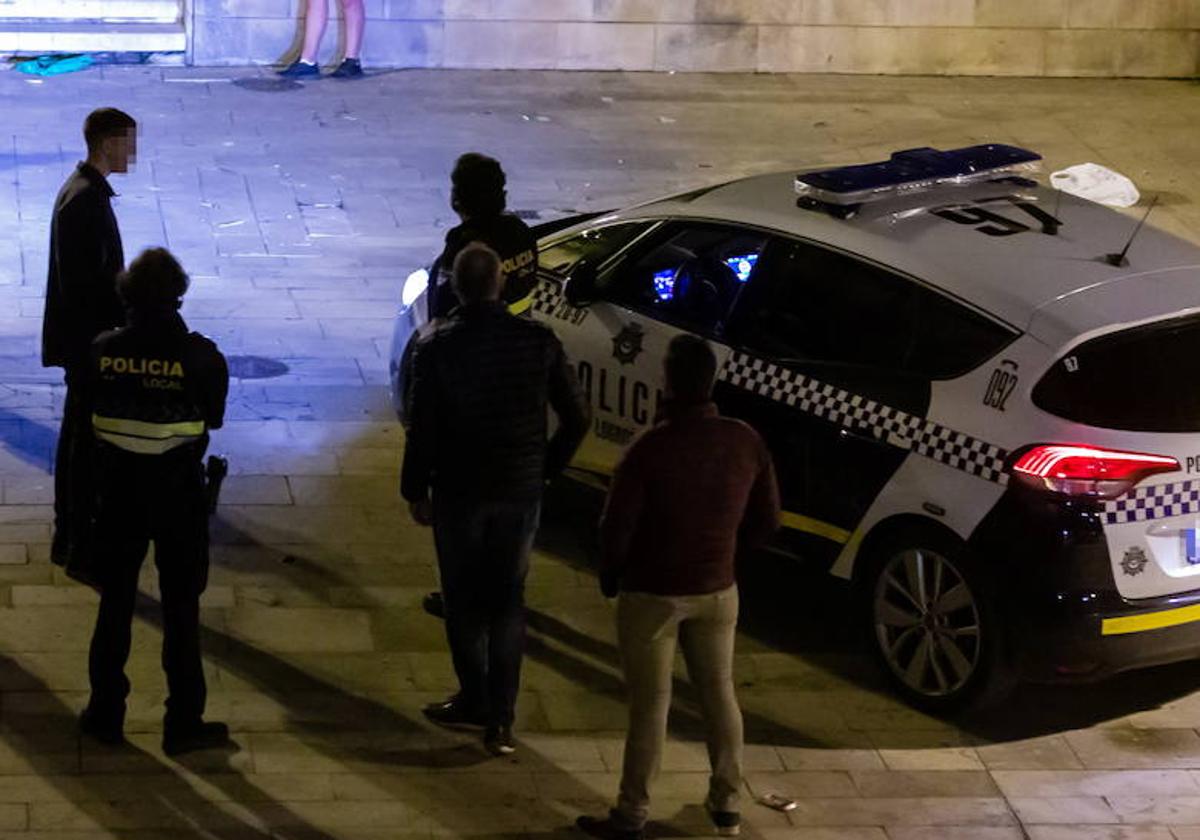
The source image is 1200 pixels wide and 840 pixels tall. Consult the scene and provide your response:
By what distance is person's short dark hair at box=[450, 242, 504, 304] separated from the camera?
5.87 metres

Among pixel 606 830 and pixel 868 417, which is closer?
pixel 606 830

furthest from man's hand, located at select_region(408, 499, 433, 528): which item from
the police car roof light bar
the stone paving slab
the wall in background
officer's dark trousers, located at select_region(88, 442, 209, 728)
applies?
the wall in background

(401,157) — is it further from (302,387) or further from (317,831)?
(317,831)

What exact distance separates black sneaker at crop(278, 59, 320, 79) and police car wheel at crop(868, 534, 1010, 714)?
32.9 ft

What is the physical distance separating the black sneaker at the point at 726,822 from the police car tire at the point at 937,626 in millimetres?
1089

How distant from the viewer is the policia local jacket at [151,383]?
5852 mm

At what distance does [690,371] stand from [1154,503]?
1.72 meters

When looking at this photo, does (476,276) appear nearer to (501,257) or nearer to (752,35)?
(501,257)

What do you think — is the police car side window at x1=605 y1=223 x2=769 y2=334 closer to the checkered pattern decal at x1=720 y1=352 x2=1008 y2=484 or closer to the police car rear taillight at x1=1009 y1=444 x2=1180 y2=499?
the checkered pattern decal at x1=720 y1=352 x2=1008 y2=484

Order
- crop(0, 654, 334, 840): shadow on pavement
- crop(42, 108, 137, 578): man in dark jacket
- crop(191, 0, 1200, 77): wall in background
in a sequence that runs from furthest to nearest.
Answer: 1. crop(191, 0, 1200, 77): wall in background
2. crop(42, 108, 137, 578): man in dark jacket
3. crop(0, 654, 334, 840): shadow on pavement

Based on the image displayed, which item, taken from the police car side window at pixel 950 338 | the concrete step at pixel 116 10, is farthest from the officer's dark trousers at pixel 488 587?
the concrete step at pixel 116 10

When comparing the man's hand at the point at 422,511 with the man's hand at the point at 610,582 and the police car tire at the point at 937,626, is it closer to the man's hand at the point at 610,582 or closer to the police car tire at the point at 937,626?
the man's hand at the point at 610,582

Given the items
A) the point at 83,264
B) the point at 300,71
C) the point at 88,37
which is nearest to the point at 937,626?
the point at 83,264

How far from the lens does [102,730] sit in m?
6.18
